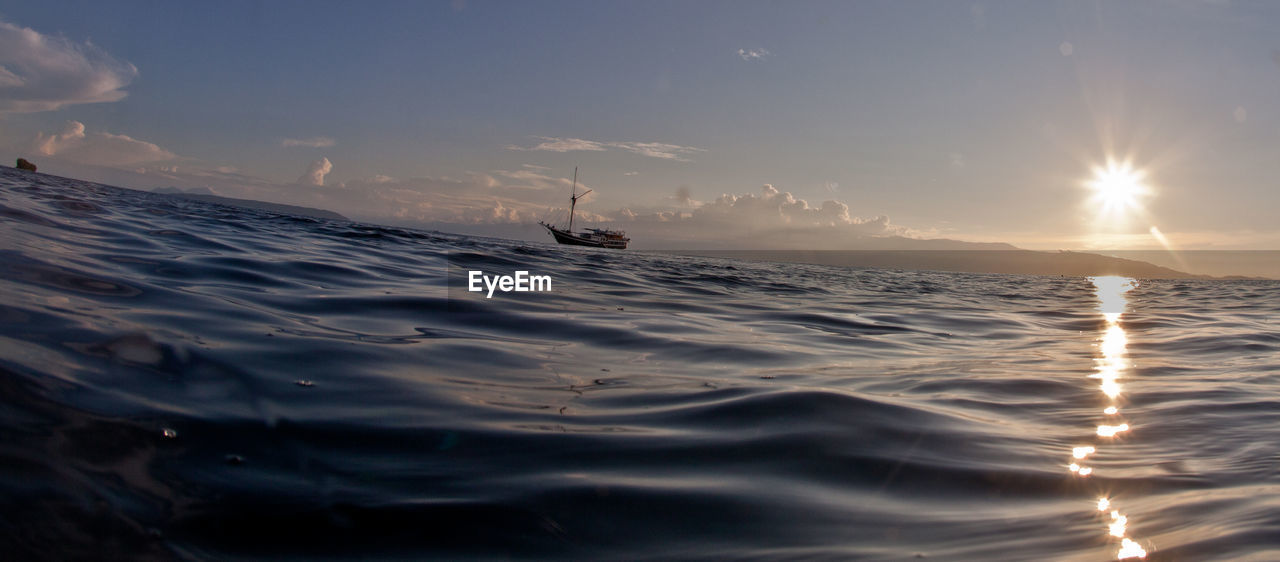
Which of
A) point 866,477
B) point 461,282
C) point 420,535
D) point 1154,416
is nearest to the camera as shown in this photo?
point 420,535

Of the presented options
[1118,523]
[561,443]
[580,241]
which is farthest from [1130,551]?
[580,241]

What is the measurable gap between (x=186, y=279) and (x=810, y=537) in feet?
21.9

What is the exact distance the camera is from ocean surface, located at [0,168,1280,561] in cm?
173

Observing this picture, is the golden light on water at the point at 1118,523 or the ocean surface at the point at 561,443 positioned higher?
the golden light on water at the point at 1118,523

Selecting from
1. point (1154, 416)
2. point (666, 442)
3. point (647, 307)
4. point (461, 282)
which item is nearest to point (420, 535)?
point (666, 442)

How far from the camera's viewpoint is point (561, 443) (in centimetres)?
261

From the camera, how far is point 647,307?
9.01 m

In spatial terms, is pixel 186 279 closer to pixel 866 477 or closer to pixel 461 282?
pixel 461 282

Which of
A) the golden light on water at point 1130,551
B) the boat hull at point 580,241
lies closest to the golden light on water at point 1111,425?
the golden light on water at point 1130,551

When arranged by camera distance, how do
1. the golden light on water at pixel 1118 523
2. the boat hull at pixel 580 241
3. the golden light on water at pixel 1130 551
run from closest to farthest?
the golden light on water at pixel 1130 551, the golden light on water at pixel 1118 523, the boat hull at pixel 580 241

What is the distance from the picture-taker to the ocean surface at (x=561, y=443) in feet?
5.67

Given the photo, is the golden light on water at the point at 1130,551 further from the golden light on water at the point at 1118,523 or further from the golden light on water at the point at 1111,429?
the golden light on water at the point at 1111,429

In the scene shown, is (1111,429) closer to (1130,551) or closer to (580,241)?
(1130,551)

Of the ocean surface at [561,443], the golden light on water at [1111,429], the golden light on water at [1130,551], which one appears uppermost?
the golden light on water at [1130,551]
